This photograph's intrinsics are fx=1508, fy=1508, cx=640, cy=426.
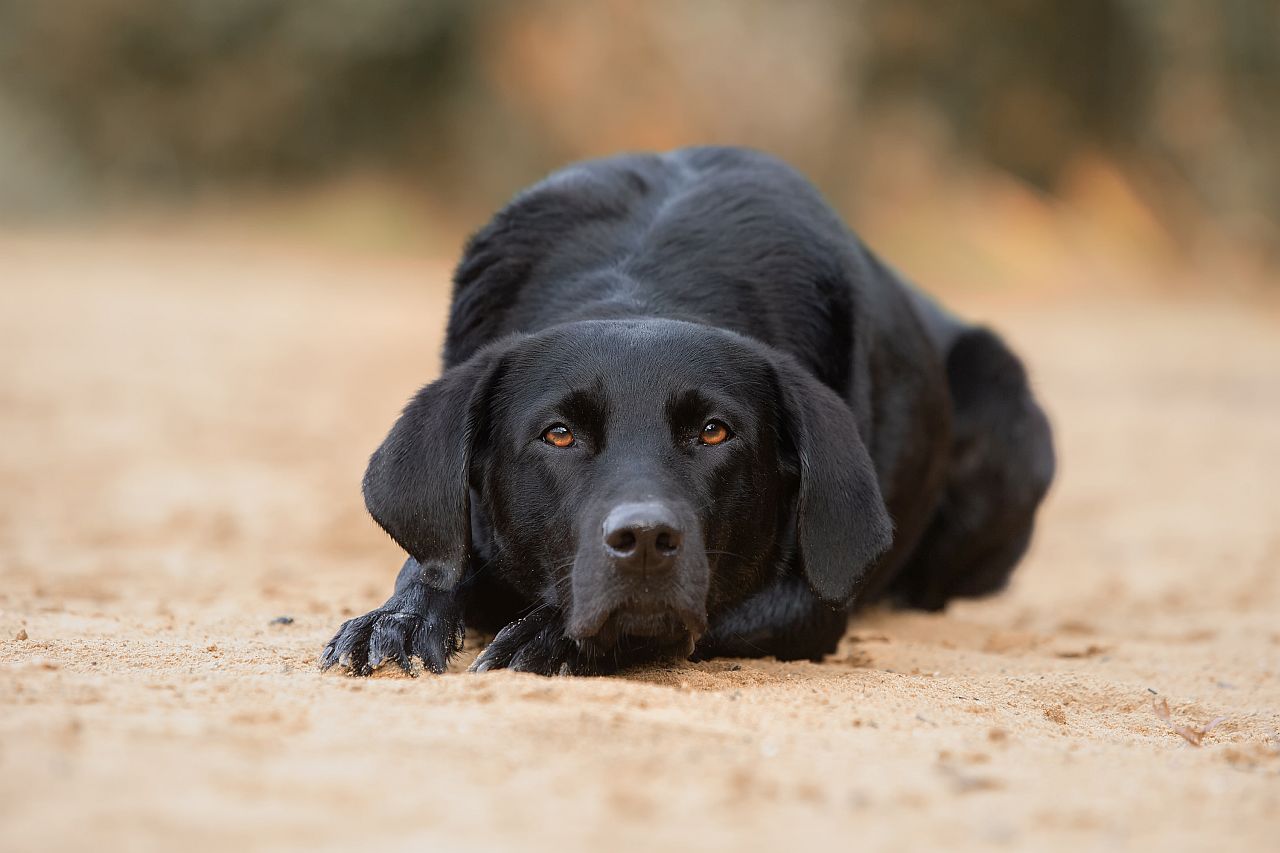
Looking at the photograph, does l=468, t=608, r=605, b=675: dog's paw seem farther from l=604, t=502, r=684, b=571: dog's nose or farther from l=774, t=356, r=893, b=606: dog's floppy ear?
l=774, t=356, r=893, b=606: dog's floppy ear

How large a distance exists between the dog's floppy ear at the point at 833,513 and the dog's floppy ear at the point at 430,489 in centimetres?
77

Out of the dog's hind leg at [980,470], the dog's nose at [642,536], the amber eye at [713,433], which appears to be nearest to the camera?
the dog's nose at [642,536]

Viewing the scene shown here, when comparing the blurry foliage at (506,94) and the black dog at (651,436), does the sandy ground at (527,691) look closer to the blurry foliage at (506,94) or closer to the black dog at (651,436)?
the black dog at (651,436)

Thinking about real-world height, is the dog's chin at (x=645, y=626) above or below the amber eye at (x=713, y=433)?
below

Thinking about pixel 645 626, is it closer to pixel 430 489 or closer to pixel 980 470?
pixel 430 489

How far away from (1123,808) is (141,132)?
17.7 m

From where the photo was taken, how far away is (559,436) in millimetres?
3422

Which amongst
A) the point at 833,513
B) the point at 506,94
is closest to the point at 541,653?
the point at 833,513

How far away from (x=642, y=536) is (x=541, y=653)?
46 cm

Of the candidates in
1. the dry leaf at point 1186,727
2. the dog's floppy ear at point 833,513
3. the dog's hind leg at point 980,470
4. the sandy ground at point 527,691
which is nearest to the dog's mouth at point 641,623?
the sandy ground at point 527,691

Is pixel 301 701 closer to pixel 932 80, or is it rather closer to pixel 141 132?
pixel 141 132

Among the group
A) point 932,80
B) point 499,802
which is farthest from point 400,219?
point 499,802

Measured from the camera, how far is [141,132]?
18.2 m

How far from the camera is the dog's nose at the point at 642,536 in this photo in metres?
3.01
